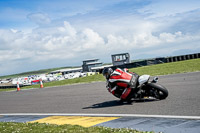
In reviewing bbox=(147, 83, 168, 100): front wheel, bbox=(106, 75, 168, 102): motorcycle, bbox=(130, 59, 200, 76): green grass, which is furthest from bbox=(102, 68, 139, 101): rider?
bbox=(130, 59, 200, 76): green grass

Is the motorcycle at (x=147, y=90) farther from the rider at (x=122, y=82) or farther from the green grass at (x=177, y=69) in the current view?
the green grass at (x=177, y=69)

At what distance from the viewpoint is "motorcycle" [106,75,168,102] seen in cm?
841

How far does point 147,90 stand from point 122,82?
810 mm

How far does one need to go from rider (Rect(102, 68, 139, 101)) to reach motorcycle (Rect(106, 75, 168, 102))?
0.42 feet

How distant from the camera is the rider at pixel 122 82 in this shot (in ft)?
28.7

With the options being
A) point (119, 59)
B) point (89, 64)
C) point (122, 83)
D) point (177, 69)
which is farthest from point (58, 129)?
point (89, 64)

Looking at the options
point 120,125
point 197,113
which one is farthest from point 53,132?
point 197,113

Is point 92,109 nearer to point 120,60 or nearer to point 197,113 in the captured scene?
point 197,113

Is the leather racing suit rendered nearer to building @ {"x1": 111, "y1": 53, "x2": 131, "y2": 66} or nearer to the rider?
the rider

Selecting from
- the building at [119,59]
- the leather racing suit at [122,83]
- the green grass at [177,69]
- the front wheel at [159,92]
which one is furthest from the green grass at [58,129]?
the building at [119,59]

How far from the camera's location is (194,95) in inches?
335

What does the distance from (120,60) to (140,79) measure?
185 ft

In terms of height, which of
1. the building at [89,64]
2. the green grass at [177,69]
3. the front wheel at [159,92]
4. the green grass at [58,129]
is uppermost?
the building at [89,64]

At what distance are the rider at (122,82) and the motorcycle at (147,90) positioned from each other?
5.0 inches
